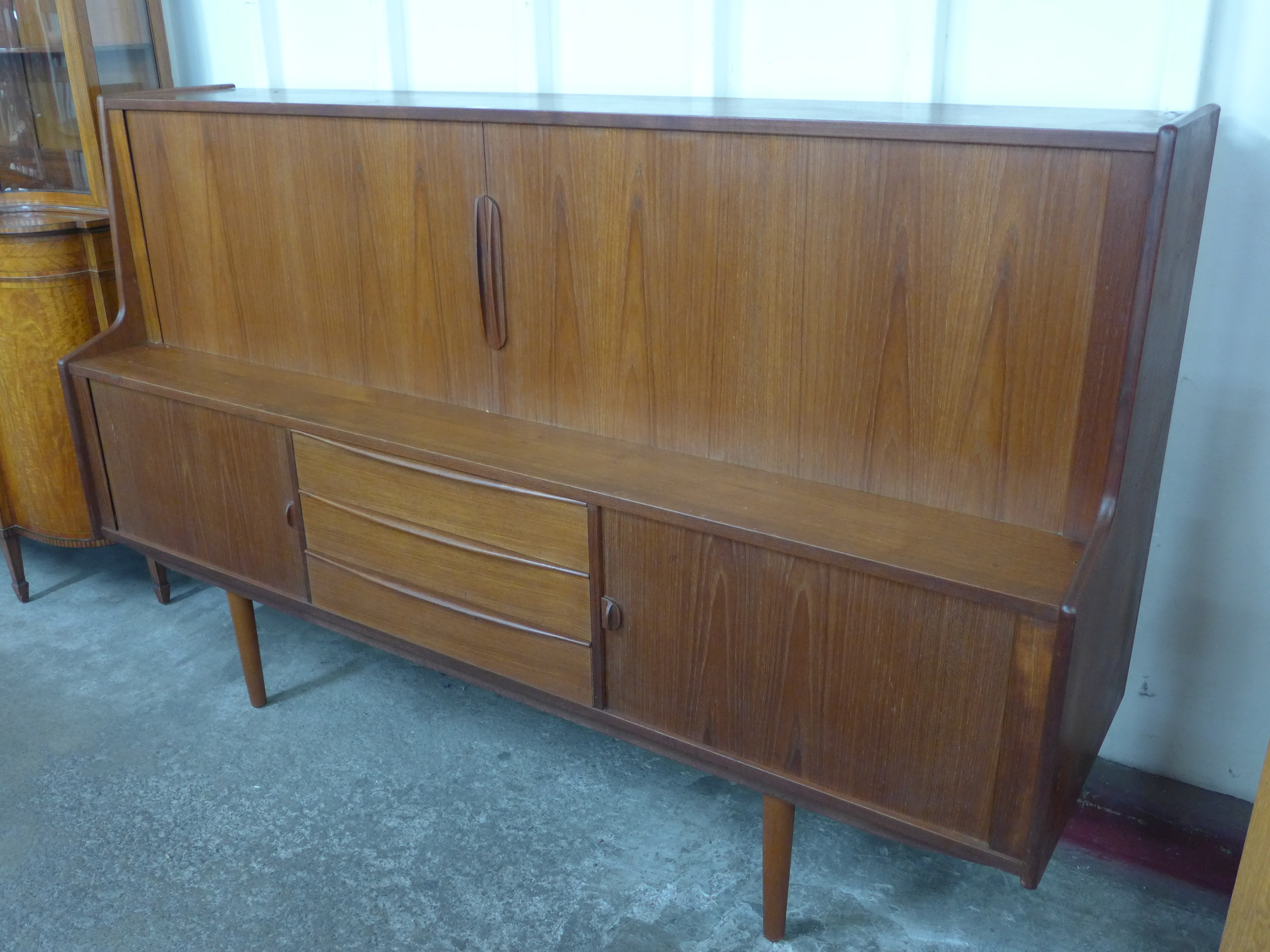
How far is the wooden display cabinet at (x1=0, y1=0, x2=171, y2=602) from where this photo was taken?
8.57ft

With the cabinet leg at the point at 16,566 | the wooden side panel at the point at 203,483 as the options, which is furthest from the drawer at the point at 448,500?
the cabinet leg at the point at 16,566

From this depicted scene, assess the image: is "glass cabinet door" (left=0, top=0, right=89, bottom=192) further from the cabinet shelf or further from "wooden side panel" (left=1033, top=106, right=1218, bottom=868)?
"wooden side panel" (left=1033, top=106, right=1218, bottom=868)

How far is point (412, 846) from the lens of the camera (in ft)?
6.72

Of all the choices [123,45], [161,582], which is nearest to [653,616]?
[161,582]

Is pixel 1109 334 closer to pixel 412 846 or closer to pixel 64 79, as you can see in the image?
pixel 412 846

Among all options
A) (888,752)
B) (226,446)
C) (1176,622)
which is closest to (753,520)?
(888,752)

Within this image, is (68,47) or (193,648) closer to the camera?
(68,47)

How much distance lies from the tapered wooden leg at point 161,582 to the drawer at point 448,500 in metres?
1.09

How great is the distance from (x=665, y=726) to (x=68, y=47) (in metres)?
2.20

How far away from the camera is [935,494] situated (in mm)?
1535

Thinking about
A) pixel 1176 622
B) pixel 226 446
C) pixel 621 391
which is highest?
pixel 621 391

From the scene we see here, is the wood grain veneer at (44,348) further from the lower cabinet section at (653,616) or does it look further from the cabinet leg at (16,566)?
the lower cabinet section at (653,616)

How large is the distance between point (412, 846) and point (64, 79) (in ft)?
6.74

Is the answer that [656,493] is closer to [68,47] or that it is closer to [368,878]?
[368,878]
